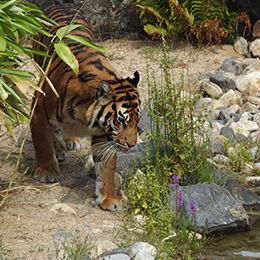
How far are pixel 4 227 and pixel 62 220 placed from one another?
0.50m

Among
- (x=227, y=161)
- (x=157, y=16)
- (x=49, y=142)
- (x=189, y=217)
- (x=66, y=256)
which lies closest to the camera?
(x=66, y=256)

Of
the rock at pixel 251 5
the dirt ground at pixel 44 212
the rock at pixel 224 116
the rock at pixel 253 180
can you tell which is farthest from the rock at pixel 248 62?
the dirt ground at pixel 44 212

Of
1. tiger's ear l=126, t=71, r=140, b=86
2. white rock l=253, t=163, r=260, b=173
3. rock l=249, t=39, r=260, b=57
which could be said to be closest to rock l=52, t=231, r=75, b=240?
tiger's ear l=126, t=71, r=140, b=86

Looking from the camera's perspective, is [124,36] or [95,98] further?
[124,36]

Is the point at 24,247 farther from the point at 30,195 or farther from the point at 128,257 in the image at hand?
the point at 30,195

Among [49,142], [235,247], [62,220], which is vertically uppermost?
[49,142]

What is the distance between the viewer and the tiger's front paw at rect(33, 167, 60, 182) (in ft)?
14.7

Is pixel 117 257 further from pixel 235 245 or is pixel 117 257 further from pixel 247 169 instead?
pixel 247 169

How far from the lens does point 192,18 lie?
8.12 metres

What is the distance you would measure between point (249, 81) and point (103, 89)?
3.94 m

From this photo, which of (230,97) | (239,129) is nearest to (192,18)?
(230,97)

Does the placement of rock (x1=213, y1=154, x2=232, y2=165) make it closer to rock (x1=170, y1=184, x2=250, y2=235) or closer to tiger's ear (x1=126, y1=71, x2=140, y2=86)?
rock (x1=170, y1=184, x2=250, y2=235)

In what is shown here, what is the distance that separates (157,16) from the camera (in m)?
8.25

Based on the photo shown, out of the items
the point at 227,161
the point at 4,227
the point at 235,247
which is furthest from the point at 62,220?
the point at 227,161
